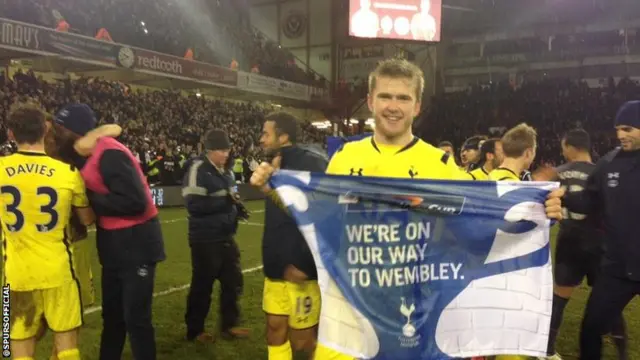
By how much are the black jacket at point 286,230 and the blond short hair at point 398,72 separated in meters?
1.27

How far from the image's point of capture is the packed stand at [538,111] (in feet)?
98.1

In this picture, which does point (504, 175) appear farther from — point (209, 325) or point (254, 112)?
point (254, 112)

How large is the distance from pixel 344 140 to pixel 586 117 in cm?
3119

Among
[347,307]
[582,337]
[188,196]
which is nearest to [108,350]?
[188,196]

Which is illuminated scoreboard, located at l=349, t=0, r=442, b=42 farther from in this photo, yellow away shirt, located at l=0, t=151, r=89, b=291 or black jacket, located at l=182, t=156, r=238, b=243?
yellow away shirt, located at l=0, t=151, r=89, b=291

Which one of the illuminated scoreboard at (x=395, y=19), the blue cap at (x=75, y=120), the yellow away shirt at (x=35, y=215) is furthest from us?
the illuminated scoreboard at (x=395, y=19)

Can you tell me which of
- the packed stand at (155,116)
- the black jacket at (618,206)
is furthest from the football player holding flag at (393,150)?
the packed stand at (155,116)

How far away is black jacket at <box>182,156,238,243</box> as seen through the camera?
5113 mm

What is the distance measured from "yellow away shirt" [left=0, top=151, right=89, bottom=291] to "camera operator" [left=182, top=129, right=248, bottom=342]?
170 centimetres

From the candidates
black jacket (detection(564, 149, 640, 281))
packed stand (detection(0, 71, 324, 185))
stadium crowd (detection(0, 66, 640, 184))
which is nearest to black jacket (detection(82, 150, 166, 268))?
black jacket (detection(564, 149, 640, 281))

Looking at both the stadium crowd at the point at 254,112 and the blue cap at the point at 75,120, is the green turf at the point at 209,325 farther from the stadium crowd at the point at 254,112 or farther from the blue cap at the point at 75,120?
the stadium crowd at the point at 254,112

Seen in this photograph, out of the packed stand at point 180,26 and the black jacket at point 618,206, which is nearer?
the black jacket at point 618,206

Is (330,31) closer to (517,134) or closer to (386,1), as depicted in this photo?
(386,1)

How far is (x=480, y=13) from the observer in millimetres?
37531
